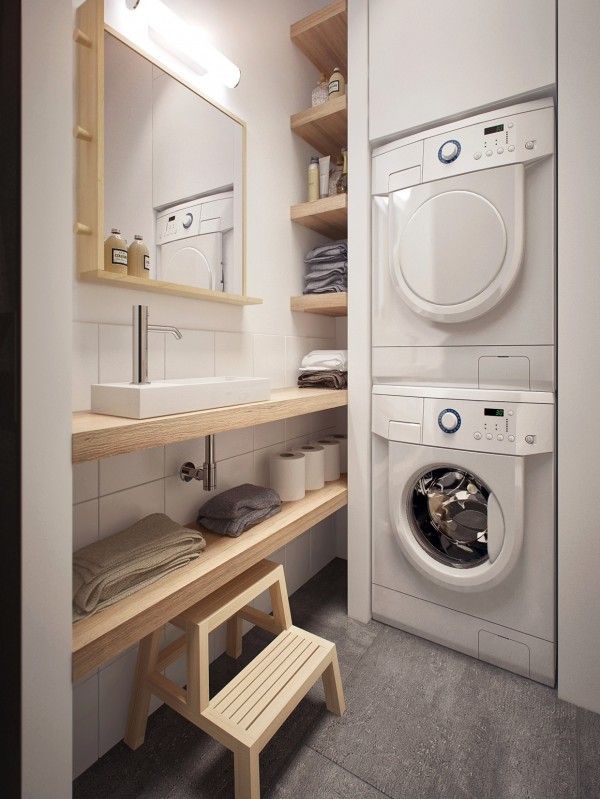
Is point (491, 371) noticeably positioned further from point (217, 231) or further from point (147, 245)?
point (147, 245)

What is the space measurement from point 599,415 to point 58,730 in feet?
5.01

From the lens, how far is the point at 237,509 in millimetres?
1398

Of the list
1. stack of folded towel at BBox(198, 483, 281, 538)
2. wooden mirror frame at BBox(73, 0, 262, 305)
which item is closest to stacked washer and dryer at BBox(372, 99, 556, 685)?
stack of folded towel at BBox(198, 483, 281, 538)

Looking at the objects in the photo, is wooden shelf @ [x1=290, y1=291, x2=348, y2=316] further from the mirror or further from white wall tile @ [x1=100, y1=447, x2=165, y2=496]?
white wall tile @ [x1=100, y1=447, x2=165, y2=496]

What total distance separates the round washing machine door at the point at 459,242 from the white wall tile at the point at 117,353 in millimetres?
934

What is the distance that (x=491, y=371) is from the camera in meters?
1.47

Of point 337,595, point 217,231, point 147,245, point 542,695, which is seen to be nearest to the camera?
point 147,245

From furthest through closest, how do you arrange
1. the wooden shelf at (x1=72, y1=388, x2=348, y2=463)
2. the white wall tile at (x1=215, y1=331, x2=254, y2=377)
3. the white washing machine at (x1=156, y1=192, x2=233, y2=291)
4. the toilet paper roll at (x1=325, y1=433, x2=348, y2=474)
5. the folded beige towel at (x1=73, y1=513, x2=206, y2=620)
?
1. the toilet paper roll at (x1=325, y1=433, x2=348, y2=474)
2. the white wall tile at (x1=215, y1=331, x2=254, y2=377)
3. the white washing machine at (x1=156, y1=192, x2=233, y2=291)
4. the folded beige towel at (x1=73, y1=513, x2=206, y2=620)
5. the wooden shelf at (x1=72, y1=388, x2=348, y2=463)

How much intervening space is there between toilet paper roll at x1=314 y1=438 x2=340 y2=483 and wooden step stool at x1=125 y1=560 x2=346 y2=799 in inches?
24.4

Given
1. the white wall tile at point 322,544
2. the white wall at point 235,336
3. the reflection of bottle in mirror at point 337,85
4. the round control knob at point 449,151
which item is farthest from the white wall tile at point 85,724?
the reflection of bottle in mirror at point 337,85

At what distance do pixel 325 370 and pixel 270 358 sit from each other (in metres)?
0.24

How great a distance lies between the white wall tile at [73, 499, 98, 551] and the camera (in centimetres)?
111

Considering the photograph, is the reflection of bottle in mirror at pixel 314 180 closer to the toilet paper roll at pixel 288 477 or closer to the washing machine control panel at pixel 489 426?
the washing machine control panel at pixel 489 426

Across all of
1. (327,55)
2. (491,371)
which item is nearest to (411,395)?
(491,371)
